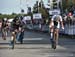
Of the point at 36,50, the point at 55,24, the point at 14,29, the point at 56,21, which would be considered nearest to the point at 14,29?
the point at 14,29

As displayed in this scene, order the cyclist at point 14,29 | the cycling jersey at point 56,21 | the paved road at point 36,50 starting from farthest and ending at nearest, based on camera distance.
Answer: the cyclist at point 14,29 < the cycling jersey at point 56,21 < the paved road at point 36,50

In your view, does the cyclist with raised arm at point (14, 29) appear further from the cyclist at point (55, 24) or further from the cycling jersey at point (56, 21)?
the cycling jersey at point (56, 21)

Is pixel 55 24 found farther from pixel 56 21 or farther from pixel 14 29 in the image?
pixel 14 29

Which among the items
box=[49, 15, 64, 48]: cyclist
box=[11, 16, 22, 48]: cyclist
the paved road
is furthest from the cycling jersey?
box=[11, 16, 22, 48]: cyclist

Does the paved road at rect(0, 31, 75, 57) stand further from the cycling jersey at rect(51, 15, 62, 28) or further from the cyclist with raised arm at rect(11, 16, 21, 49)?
the cycling jersey at rect(51, 15, 62, 28)

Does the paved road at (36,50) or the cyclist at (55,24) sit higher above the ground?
the cyclist at (55,24)

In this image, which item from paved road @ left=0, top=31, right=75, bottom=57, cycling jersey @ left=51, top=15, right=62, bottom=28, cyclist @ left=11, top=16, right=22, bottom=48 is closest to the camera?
paved road @ left=0, top=31, right=75, bottom=57

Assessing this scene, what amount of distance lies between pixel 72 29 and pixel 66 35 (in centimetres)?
169

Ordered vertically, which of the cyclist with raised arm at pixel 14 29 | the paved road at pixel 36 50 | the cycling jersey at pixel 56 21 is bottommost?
the paved road at pixel 36 50

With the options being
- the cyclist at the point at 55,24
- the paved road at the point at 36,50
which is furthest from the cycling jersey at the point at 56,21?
the paved road at the point at 36,50

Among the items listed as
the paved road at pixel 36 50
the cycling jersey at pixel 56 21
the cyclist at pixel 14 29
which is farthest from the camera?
the cyclist at pixel 14 29

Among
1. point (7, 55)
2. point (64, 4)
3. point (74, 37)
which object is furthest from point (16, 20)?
point (64, 4)

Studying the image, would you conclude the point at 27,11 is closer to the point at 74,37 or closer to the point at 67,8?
the point at 67,8

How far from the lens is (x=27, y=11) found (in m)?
123
